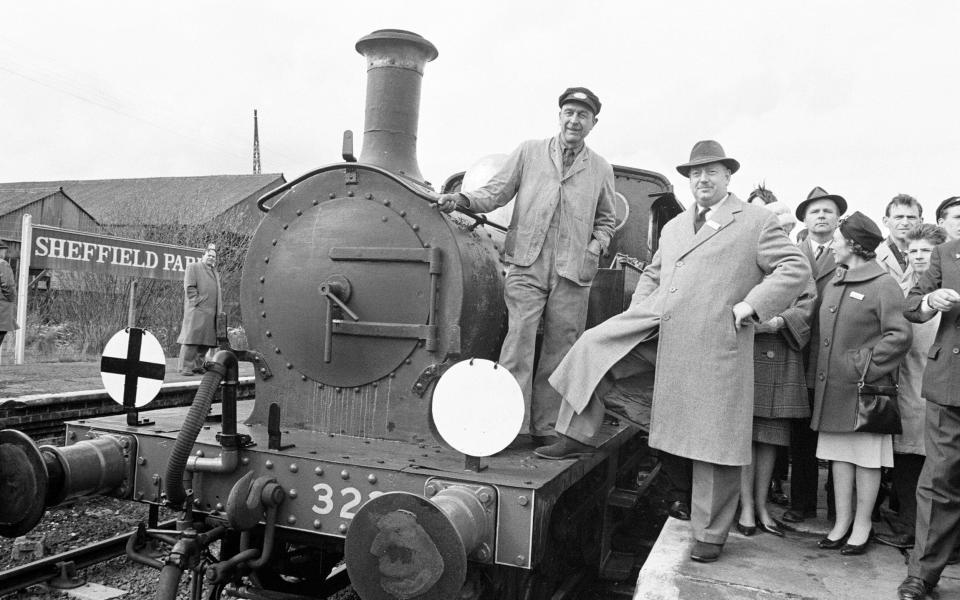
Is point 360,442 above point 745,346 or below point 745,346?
below

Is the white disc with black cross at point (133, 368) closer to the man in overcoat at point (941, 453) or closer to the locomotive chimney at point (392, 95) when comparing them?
the locomotive chimney at point (392, 95)

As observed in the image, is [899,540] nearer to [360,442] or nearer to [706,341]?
[706,341]

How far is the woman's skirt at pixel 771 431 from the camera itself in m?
3.46

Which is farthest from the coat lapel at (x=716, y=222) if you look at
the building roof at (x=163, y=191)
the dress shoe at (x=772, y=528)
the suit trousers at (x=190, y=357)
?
the building roof at (x=163, y=191)

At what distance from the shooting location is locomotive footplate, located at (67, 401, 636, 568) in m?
2.68

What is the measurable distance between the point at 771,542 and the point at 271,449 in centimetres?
227

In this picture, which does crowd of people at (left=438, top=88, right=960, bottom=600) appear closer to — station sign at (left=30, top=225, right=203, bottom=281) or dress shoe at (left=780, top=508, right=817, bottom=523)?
dress shoe at (left=780, top=508, right=817, bottom=523)

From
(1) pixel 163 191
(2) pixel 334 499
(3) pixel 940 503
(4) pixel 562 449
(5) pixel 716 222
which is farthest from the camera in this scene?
(1) pixel 163 191

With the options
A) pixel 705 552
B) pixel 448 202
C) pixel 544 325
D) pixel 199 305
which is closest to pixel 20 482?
pixel 448 202

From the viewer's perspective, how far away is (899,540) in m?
3.32

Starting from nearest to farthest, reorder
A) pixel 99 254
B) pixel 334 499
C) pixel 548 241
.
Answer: pixel 334 499 → pixel 548 241 → pixel 99 254

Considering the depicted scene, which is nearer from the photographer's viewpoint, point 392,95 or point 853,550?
point 853,550

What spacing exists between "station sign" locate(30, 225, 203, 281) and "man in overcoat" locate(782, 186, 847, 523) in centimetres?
910

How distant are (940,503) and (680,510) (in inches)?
44.6
